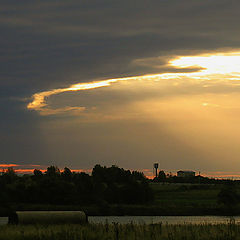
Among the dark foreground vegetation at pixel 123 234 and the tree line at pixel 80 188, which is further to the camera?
the tree line at pixel 80 188

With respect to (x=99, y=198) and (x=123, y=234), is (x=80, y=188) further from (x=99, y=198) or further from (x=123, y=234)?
(x=123, y=234)

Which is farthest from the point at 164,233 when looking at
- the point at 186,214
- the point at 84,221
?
the point at 186,214

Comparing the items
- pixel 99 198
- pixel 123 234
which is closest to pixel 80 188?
pixel 99 198

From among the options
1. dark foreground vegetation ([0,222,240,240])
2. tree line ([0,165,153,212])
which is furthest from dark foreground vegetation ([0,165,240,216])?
dark foreground vegetation ([0,222,240,240])

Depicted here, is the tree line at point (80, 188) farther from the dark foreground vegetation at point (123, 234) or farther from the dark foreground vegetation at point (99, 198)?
the dark foreground vegetation at point (123, 234)

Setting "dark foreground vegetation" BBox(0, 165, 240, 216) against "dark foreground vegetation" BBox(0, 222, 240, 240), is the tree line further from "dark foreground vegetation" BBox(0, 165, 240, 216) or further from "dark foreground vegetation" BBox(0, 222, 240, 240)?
"dark foreground vegetation" BBox(0, 222, 240, 240)

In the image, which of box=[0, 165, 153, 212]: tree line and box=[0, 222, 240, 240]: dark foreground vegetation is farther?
box=[0, 165, 153, 212]: tree line

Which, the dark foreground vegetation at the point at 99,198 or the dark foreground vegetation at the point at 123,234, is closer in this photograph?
the dark foreground vegetation at the point at 123,234

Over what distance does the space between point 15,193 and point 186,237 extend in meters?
66.6

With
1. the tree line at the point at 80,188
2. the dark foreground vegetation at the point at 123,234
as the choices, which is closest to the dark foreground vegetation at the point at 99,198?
the tree line at the point at 80,188

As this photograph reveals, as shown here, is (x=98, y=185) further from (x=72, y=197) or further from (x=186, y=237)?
(x=186, y=237)

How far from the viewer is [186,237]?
27531 mm

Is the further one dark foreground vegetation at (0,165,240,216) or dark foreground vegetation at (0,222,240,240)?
dark foreground vegetation at (0,165,240,216)

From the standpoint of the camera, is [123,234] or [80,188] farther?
[80,188]
